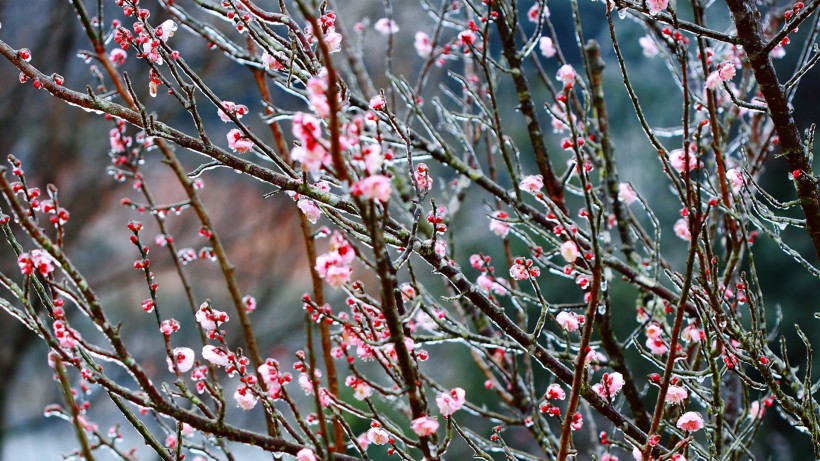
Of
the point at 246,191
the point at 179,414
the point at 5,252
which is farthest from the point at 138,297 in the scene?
the point at 179,414

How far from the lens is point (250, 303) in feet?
5.96

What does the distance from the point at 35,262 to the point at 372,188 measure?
62 centimetres

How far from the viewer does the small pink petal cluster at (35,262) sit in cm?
109

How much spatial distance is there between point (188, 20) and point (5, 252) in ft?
16.1

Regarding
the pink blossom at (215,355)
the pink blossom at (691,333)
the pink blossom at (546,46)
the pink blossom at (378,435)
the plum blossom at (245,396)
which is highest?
the pink blossom at (546,46)

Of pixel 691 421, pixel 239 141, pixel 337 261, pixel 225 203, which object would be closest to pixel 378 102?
pixel 239 141

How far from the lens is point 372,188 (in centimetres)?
95

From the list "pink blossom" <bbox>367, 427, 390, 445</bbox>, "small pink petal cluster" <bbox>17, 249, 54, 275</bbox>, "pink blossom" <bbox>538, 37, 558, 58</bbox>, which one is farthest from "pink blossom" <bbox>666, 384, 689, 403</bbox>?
"pink blossom" <bbox>538, 37, 558, 58</bbox>

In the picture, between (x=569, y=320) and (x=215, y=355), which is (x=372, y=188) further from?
(x=569, y=320)

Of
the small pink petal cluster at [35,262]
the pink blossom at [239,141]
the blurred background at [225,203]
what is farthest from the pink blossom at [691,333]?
the blurred background at [225,203]

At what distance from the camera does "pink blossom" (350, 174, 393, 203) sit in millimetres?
926

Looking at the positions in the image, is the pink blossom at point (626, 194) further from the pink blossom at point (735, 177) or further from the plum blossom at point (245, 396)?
the plum blossom at point (245, 396)

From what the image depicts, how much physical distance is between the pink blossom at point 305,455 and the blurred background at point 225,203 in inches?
122

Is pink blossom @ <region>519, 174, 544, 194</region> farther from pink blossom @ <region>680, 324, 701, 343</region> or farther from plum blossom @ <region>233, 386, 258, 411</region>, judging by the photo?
plum blossom @ <region>233, 386, 258, 411</region>
